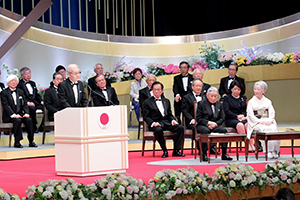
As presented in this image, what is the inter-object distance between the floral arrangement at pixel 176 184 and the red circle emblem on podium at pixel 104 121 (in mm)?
1053

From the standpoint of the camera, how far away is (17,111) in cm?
696

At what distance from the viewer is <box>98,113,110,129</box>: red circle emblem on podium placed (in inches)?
171

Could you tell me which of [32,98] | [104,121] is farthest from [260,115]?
[32,98]

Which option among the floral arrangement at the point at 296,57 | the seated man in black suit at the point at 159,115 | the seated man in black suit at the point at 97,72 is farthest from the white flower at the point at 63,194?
the floral arrangement at the point at 296,57

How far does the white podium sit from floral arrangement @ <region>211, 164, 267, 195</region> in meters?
1.16

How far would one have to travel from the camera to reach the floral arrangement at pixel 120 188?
3.21m

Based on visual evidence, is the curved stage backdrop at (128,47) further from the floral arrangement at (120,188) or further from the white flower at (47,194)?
the white flower at (47,194)

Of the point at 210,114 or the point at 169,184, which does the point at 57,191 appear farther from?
the point at 210,114

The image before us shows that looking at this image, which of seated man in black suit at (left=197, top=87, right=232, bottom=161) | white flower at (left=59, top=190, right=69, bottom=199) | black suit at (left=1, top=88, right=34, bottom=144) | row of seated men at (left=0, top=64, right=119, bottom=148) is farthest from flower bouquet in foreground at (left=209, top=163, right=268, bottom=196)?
black suit at (left=1, top=88, right=34, bottom=144)

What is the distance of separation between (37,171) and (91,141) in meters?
1.05

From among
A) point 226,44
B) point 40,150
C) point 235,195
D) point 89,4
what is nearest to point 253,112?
point 235,195

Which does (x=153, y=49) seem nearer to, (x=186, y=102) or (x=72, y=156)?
(x=186, y=102)

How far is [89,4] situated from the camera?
10.6 meters

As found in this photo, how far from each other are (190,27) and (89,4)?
2658 millimetres
